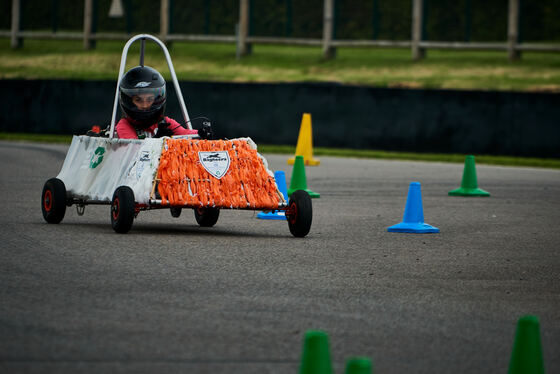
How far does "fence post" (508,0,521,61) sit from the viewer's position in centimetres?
2964

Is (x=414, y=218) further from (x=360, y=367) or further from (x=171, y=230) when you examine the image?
(x=360, y=367)

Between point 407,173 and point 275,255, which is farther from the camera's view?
point 407,173

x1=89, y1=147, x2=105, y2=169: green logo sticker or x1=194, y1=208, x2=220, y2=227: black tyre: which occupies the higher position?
x1=89, y1=147, x2=105, y2=169: green logo sticker

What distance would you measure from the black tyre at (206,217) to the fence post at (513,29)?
2043 cm

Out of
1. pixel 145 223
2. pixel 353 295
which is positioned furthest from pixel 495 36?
pixel 353 295

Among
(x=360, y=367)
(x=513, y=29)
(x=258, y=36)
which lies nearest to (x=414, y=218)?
(x=360, y=367)

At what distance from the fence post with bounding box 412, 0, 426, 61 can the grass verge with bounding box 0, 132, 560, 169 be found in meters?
8.67

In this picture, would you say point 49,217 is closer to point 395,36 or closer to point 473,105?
point 473,105

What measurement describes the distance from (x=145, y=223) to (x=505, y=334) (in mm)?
5686

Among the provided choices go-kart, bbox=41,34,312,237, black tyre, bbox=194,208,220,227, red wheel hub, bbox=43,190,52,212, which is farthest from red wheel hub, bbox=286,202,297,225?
red wheel hub, bbox=43,190,52,212

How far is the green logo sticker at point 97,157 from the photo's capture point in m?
10.4

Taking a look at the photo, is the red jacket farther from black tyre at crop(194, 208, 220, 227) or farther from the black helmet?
black tyre at crop(194, 208, 220, 227)

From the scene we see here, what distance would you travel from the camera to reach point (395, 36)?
32344mm

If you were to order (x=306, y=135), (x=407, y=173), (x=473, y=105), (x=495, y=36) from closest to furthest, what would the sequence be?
(x=407, y=173), (x=306, y=135), (x=473, y=105), (x=495, y=36)
